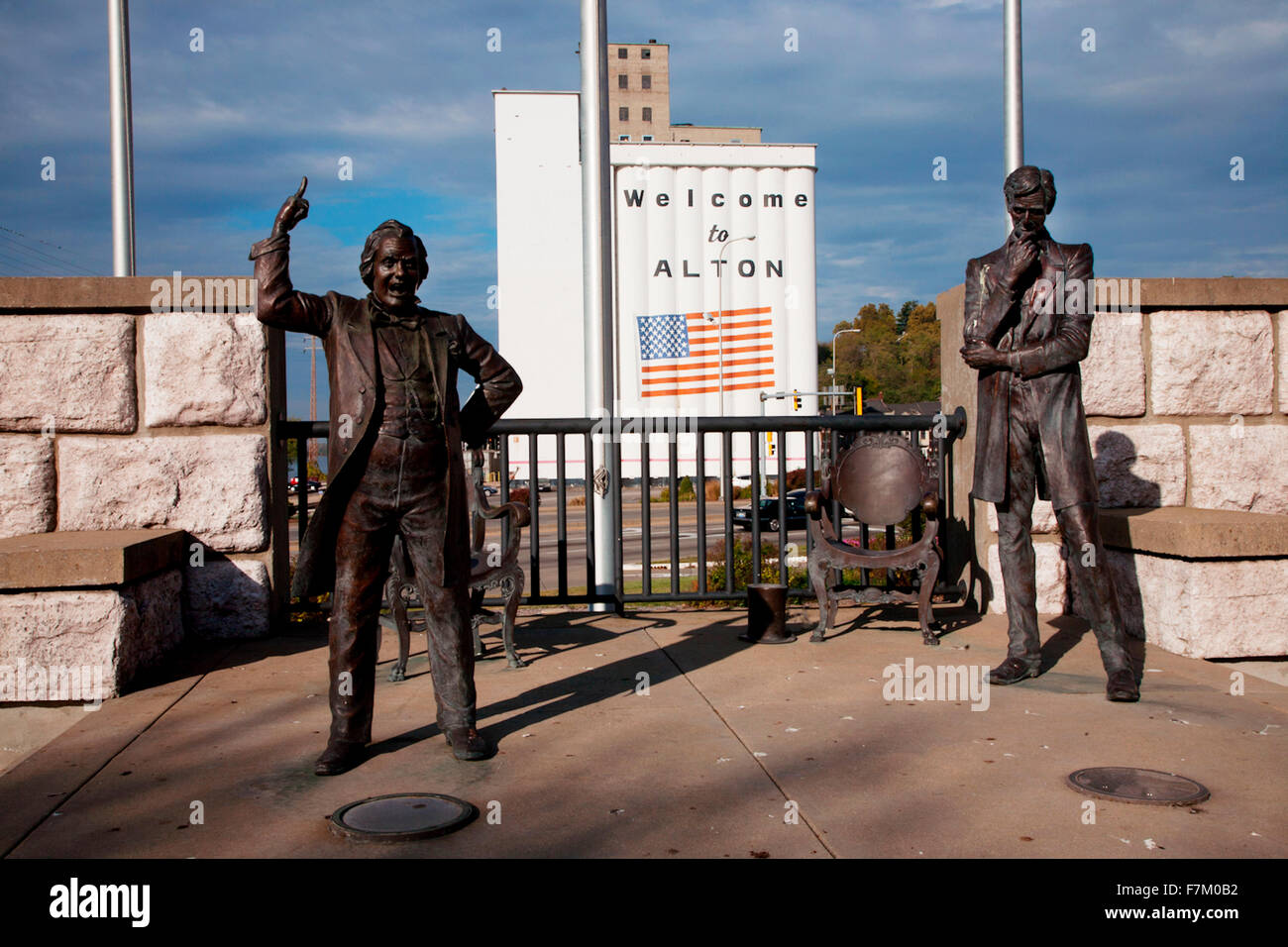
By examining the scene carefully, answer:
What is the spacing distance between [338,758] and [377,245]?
1.84 m

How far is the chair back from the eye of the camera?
21.9ft

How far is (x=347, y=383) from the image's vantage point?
3934 millimetres

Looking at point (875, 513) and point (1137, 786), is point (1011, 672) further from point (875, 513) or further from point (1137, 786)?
point (875, 513)

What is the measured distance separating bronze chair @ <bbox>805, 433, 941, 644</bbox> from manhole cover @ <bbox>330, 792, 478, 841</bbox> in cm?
324

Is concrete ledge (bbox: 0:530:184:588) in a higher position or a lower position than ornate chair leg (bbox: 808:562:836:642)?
higher

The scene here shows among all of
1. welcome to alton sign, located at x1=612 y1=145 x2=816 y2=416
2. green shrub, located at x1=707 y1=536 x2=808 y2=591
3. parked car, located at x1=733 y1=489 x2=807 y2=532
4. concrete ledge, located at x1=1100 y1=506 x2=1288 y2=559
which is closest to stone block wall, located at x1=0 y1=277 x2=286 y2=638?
green shrub, located at x1=707 y1=536 x2=808 y2=591

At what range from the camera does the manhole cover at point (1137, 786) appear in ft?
11.1

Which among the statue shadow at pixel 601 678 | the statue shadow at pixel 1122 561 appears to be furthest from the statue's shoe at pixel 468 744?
the statue shadow at pixel 1122 561

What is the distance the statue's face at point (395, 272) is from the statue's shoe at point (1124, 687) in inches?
133

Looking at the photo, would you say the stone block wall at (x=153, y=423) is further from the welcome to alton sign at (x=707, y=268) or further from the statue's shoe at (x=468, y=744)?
the welcome to alton sign at (x=707, y=268)

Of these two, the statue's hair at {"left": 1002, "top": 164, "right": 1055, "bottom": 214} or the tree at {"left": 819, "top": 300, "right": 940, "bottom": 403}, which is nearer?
the statue's hair at {"left": 1002, "top": 164, "right": 1055, "bottom": 214}

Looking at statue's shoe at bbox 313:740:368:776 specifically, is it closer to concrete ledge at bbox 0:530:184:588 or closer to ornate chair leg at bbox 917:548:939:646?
concrete ledge at bbox 0:530:184:588

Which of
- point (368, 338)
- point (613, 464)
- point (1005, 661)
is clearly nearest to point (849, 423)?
point (613, 464)

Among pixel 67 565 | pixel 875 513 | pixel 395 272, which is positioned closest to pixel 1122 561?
pixel 875 513
